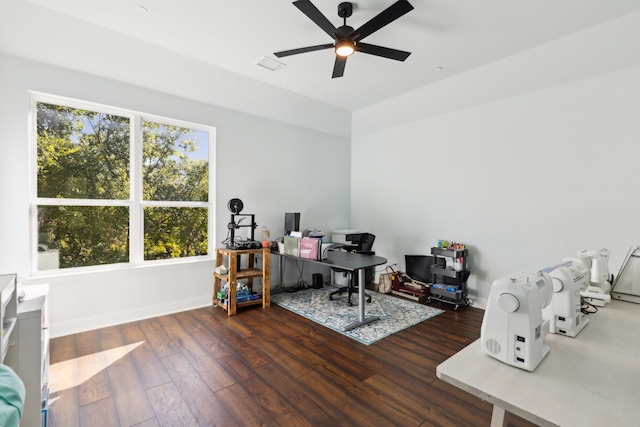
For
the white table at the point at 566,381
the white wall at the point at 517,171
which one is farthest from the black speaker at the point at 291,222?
the white table at the point at 566,381

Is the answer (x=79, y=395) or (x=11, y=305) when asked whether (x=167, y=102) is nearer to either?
(x=11, y=305)

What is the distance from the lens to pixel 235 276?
3.62 meters

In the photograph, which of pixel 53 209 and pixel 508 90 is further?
pixel 508 90

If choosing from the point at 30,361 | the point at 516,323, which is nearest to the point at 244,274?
the point at 30,361

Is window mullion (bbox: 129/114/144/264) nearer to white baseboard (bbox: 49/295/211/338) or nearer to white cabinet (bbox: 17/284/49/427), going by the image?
white baseboard (bbox: 49/295/211/338)

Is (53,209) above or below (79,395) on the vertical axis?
above

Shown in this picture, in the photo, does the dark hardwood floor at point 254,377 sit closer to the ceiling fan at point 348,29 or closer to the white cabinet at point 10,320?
the white cabinet at point 10,320

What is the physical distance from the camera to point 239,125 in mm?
4195

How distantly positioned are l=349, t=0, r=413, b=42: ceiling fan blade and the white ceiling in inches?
11.1

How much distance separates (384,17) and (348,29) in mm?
326

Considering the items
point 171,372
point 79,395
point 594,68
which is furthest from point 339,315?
point 594,68

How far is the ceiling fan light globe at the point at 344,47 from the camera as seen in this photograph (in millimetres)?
2372

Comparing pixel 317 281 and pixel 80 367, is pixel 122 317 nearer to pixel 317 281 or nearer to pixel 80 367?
pixel 80 367

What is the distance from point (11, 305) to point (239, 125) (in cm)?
324
